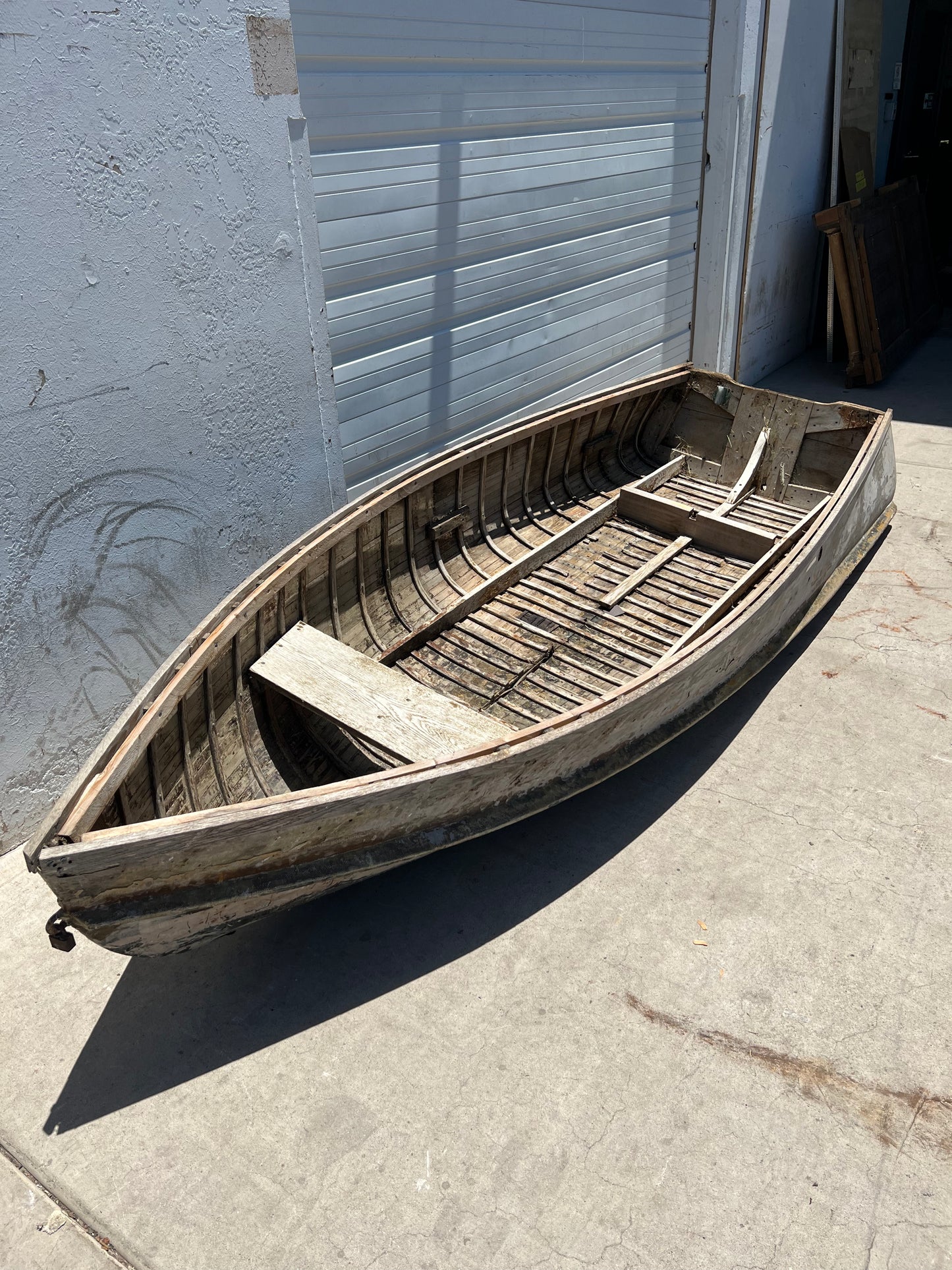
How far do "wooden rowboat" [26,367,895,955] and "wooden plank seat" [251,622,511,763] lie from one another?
0.01m

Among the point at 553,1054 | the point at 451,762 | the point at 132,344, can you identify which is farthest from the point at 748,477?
the point at 553,1054

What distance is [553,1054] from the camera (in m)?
3.47

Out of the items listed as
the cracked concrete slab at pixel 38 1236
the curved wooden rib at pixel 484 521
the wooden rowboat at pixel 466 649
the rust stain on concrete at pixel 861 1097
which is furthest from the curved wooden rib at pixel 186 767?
the curved wooden rib at pixel 484 521

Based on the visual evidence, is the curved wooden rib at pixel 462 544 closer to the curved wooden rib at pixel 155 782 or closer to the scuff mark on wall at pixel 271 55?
the scuff mark on wall at pixel 271 55

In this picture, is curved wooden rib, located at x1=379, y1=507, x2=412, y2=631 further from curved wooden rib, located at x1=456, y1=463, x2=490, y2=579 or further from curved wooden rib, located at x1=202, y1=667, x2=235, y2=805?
curved wooden rib, located at x1=202, y1=667, x2=235, y2=805

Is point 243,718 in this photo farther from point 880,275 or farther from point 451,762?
point 880,275

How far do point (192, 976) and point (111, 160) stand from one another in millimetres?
3759

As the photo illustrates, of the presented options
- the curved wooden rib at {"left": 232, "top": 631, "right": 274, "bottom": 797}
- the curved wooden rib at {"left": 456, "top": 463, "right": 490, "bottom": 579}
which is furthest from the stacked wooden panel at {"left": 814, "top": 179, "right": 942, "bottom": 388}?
the curved wooden rib at {"left": 232, "top": 631, "right": 274, "bottom": 797}

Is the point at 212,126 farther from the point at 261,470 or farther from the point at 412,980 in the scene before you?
the point at 412,980

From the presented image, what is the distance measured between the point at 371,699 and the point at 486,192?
158 inches

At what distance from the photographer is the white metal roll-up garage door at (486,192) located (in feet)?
17.2

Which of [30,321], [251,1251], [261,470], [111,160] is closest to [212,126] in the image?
[111,160]

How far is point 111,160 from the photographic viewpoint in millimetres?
4035

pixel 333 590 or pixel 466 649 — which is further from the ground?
pixel 333 590
